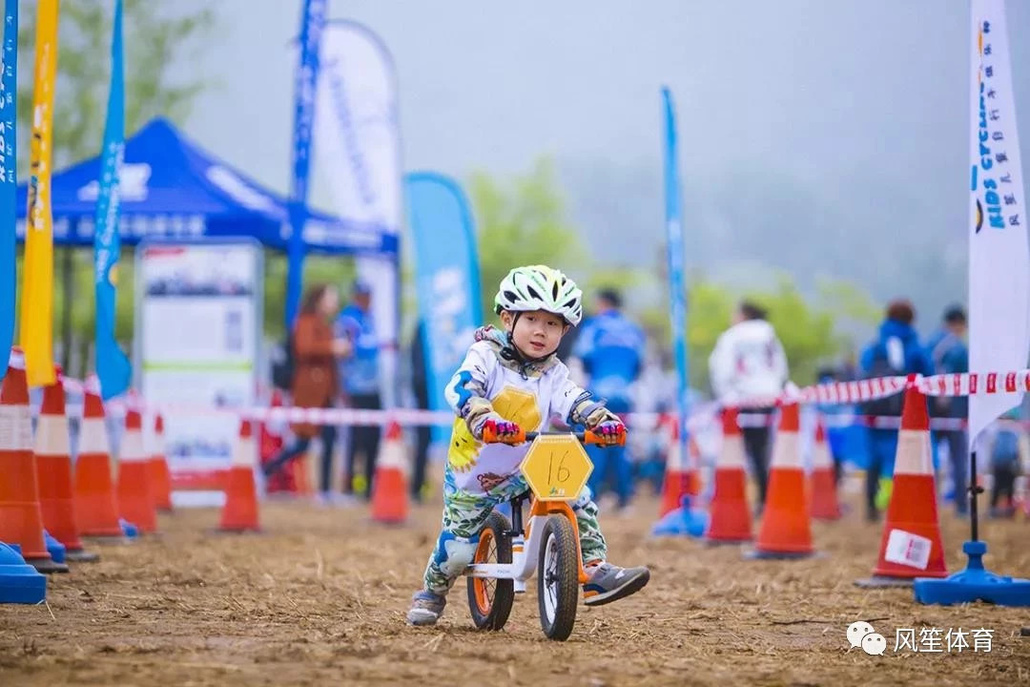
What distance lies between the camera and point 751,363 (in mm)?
15891

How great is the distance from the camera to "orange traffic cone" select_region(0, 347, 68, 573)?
834 cm

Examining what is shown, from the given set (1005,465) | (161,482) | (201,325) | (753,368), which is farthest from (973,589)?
(201,325)

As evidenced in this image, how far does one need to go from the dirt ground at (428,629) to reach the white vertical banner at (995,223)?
1.22 m

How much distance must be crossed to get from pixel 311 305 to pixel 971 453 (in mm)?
10780

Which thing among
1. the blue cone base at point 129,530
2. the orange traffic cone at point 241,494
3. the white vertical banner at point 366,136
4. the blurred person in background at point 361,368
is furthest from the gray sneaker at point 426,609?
the white vertical banner at point 366,136

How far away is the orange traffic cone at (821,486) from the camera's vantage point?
16.4 metres

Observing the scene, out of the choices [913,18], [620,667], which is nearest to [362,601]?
[620,667]

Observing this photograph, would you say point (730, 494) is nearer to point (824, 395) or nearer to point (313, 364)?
point (824, 395)

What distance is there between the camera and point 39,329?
8.41m

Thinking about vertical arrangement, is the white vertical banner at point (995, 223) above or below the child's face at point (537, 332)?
above

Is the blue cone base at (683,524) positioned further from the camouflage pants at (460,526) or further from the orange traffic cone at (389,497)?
the camouflage pants at (460,526)

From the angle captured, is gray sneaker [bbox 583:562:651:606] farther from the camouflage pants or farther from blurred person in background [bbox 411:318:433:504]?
blurred person in background [bbox 411:318:433:504]

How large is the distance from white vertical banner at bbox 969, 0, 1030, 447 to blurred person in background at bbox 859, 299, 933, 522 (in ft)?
23.7

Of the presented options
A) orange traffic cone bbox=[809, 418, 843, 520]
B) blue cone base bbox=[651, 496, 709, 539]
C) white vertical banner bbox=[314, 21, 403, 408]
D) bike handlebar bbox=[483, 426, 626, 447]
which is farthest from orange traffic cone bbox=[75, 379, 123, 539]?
white vertical banner bbox=[314, 21, 403, 408]
